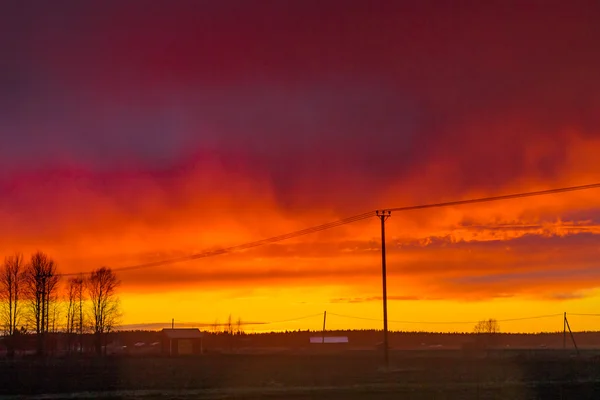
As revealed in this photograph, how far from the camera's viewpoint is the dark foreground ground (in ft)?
172

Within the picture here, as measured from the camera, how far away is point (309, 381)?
63.8 metres

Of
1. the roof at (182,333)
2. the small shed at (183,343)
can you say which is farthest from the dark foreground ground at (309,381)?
the roof at (182,333)

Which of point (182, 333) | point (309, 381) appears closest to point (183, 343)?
point (182, 333)

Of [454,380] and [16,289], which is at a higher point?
[16,289]

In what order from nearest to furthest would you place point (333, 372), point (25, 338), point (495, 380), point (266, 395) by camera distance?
point (266, 395) → point (495, 380) → point (333, 372) → point (25, 338)

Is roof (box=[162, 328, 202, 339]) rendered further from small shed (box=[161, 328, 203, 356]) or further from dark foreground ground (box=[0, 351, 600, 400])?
dark foreground ground (box=[0, 351, 600, 400])

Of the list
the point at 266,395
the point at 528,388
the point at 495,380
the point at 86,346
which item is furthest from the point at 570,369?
the point at 86,346

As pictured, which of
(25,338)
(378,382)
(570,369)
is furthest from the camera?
(25,338)

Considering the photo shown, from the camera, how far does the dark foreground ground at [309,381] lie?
172ft

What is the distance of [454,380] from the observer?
6469 centimetres

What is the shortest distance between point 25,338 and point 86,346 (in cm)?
2627

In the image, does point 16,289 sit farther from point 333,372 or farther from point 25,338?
point 333,372

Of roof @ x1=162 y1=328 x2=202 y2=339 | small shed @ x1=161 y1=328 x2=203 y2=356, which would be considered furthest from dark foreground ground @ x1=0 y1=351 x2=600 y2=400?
roof @ x1=162 y1=328 x2=202 y2=339

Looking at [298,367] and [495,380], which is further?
[298,367]
